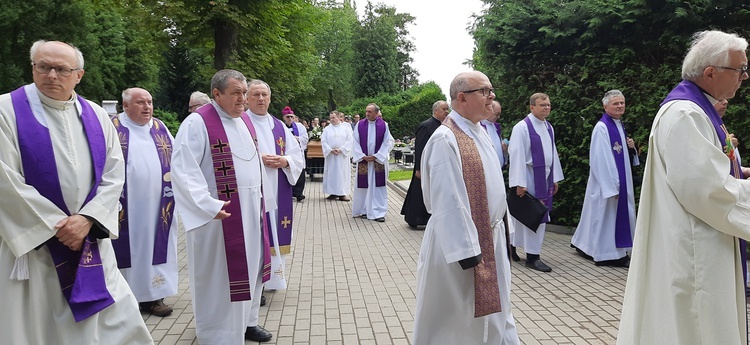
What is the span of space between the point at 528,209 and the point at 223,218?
3.25 m

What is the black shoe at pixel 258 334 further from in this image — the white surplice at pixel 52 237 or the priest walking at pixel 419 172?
the priest walking at pixel 419 172

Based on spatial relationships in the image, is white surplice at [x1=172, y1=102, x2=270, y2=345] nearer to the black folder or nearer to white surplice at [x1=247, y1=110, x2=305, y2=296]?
white surplice at [x1=247, y1=110, x2=305, y2=296]

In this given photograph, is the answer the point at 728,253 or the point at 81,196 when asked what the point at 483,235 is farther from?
the point at 81,196

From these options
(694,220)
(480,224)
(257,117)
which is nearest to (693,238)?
(694,220)

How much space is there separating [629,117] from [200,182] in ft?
19.9

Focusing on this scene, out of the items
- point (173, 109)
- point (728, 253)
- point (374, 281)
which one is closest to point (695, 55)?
point (728, 253)

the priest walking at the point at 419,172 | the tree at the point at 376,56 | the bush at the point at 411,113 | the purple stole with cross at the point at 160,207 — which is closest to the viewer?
the purple stole with cross at the point at 160,207

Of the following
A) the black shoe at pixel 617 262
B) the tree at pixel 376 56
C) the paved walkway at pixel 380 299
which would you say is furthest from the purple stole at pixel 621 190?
the tree at pixel 376 56

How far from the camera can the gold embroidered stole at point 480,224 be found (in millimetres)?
3531

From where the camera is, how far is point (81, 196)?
3.33 meters

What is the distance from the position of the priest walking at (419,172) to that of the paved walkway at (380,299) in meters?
0.95

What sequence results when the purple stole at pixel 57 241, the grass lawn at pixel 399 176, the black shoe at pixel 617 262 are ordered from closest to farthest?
the purple stole at pixel 57 241 < the black shoe at pixel 617 262 < the grass lawn at pixel 399 176

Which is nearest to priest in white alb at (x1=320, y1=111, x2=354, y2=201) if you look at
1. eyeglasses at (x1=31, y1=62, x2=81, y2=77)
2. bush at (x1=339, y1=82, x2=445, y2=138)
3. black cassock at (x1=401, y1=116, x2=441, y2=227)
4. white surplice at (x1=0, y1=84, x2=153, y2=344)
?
black cassock at (x1=401, y1=116, x2=441, y2=227)

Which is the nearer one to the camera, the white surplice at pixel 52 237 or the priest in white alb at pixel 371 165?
the white surplice at pixel 52 237
